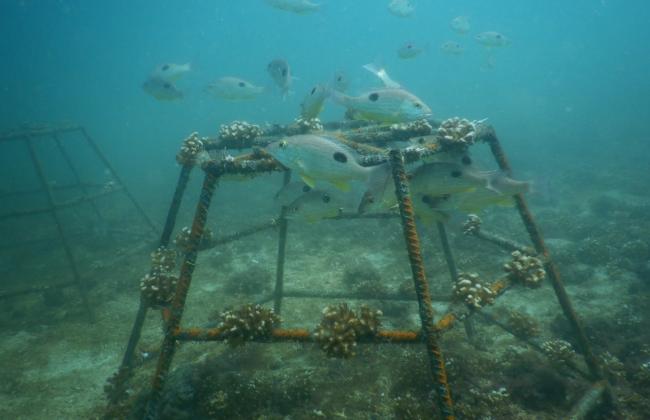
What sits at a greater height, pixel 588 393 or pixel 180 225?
pixel 588 393

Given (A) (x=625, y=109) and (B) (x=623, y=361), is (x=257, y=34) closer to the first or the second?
(A) (x=625, y=109)

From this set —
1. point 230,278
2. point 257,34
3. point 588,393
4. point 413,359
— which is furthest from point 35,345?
point 257,34

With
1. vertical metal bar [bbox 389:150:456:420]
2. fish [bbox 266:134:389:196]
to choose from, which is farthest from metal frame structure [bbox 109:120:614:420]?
fish [bbox 266:134:389:196]

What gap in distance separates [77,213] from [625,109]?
60979 millimetres

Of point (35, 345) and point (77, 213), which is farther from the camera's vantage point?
point (77, 213)

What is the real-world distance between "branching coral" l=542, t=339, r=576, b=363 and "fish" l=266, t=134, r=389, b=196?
4.63 metres

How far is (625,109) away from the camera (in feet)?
146

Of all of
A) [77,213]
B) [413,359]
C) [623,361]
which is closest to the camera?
[413,359]

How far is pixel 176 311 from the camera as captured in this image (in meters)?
3.60

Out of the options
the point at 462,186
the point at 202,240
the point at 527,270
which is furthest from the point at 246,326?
the point at 527,270

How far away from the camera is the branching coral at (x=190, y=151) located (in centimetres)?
528

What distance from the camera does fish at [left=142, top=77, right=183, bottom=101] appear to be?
27.6ft

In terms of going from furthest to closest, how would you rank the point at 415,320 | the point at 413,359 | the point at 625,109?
the point at 625,109 < the point at 415,320 < the point at 413,359

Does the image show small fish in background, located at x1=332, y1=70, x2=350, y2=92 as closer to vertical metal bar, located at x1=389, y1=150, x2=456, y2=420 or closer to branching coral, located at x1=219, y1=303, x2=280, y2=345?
vertical metal bar, located at x1=389, y1=150, x2=456, y2=420
